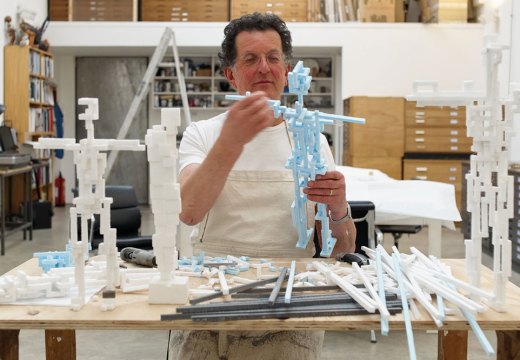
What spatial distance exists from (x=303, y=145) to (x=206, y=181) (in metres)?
0.33

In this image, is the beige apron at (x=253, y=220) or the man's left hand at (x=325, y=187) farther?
the beige apron at (x=253, y=220)

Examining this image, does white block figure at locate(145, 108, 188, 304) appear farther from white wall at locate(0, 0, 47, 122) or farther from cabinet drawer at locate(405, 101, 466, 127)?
cabinet drawer at locate(405, 101, 466, 127)

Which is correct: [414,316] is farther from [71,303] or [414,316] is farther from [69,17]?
[69,17]

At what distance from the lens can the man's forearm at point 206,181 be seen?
1.87 meters

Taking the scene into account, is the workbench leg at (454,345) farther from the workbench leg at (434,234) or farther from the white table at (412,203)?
the workbench leg at (434,234)

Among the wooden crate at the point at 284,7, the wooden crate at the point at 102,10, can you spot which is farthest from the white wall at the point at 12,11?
the wooden crate at the point at 284,7

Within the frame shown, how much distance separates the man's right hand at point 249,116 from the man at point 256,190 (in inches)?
10.6

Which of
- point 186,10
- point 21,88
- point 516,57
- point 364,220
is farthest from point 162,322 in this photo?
point 186,10

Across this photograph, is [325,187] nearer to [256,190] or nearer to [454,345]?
[256,190]

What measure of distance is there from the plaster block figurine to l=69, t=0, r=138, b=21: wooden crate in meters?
8.84

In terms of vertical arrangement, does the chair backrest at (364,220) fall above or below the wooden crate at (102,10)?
below

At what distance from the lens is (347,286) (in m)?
1.66

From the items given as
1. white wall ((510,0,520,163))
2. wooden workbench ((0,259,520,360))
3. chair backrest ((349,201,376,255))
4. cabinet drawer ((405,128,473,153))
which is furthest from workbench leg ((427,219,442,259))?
cabinet drawer ((405,128,473,153))

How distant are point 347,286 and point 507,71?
7.34 metres
